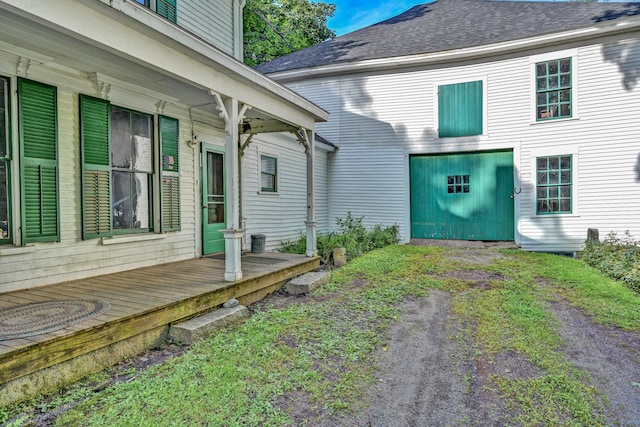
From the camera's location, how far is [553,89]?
882 centimetres

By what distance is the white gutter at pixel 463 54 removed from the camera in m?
8.16

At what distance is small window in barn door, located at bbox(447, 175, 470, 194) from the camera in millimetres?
9688

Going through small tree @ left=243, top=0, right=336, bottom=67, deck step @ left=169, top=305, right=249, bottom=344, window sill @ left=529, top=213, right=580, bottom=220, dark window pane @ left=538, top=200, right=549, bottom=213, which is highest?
small tree @ left=243, top=0, right=336, bottom=67

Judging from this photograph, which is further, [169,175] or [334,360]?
[169,175]

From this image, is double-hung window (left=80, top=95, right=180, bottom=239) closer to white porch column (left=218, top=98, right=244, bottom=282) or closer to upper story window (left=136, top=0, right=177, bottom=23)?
white porch column (left=218, top=98, right=244, bottom=282)

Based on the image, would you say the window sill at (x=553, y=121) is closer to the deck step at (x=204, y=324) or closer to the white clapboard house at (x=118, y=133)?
the white clapboard house at (x=118, y=133)

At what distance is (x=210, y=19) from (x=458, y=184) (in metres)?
6.87

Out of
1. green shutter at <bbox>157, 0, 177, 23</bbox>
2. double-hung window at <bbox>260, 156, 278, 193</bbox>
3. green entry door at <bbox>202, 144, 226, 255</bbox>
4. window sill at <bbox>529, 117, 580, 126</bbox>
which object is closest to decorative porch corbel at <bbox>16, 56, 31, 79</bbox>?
green shutter at <bbox>157, 0, 177, 23</bbox>

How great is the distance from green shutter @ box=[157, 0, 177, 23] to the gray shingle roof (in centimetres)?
554

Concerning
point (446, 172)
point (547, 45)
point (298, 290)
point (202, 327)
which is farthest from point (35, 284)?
point (547, 45)

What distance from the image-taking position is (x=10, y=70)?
11.8 ft

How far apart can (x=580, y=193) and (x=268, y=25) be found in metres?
15.8

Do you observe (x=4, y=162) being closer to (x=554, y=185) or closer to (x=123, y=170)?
(x=123, y=170)

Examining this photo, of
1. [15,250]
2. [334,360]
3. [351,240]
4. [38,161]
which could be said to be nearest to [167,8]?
[38,161]
